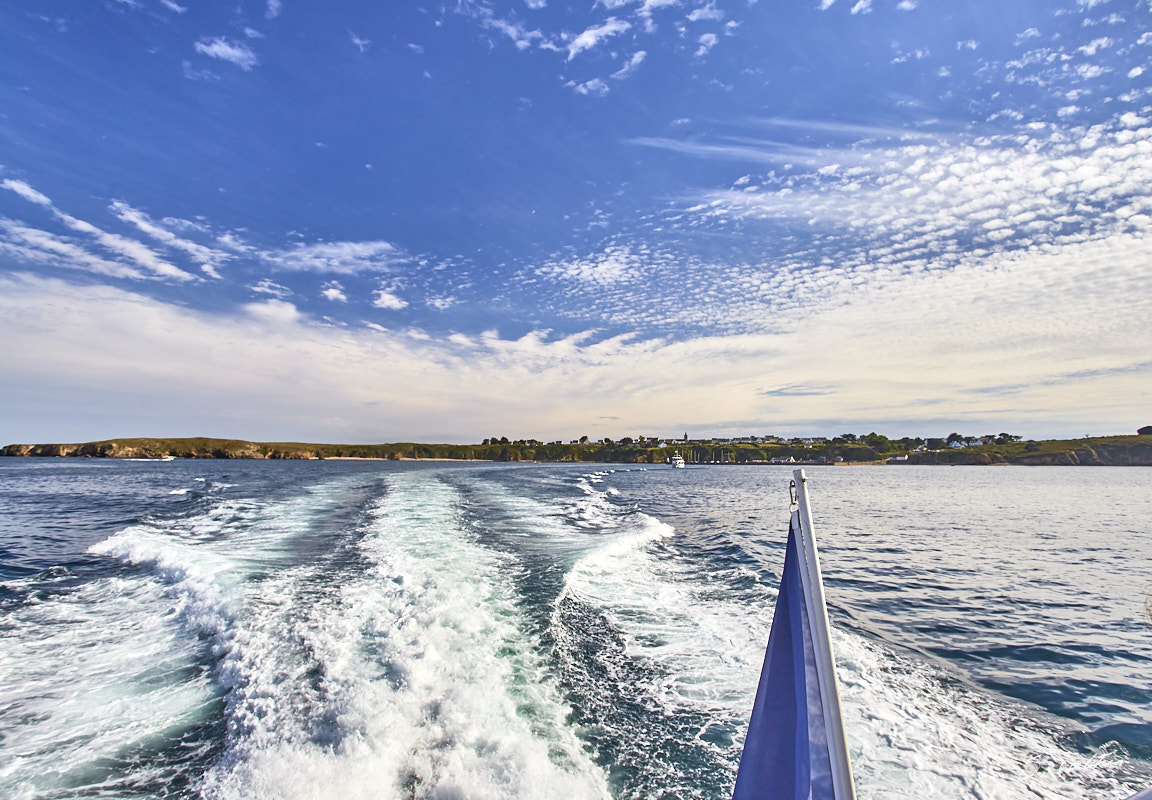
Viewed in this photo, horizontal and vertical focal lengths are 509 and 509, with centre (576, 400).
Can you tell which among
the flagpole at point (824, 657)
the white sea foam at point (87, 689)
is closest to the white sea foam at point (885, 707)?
the flagpole at point (824, 657)

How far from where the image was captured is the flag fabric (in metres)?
2.41

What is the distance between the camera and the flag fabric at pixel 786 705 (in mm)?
2406

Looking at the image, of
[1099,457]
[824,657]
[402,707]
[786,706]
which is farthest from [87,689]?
[1099,457]

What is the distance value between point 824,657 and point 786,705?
20.6 inches

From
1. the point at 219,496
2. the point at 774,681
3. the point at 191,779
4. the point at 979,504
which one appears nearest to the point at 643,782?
the point at 774,681

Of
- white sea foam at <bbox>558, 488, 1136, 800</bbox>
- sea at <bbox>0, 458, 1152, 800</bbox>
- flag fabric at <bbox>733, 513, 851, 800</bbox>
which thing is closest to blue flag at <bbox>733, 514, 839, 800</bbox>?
flag fabric at <bbox>733, 513, 851, 800</bbox>

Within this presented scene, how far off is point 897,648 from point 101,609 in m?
15.0

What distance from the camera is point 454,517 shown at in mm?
21781

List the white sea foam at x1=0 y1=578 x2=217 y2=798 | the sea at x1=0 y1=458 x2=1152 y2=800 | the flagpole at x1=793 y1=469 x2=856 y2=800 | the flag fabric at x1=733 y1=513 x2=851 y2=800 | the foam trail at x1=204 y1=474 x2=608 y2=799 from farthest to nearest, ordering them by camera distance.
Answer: the white sea foam at x1=0 y1=578 x2=217 y2=798 → the sea at x1=0 y1=458 x2=1152 y2=800 → the foam trail at x1=204 y1=474 x2=608 y2=799 → the flag fabric at x1=733 y1=513 x2=851 y2=800 → the flagpole at x1=793 y1=469 x2=856 y2=800

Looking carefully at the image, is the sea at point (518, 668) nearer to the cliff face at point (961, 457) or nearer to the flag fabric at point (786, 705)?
the flag fabric at point (786, 705)

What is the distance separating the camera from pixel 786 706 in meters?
2.59

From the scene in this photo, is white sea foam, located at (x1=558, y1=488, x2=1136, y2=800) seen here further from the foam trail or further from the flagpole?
the flagpole

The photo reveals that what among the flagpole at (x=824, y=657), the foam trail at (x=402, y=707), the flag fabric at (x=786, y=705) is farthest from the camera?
the foam trail at (x=402, y=707)

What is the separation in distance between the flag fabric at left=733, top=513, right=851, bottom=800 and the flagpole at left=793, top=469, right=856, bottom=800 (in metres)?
0.06
